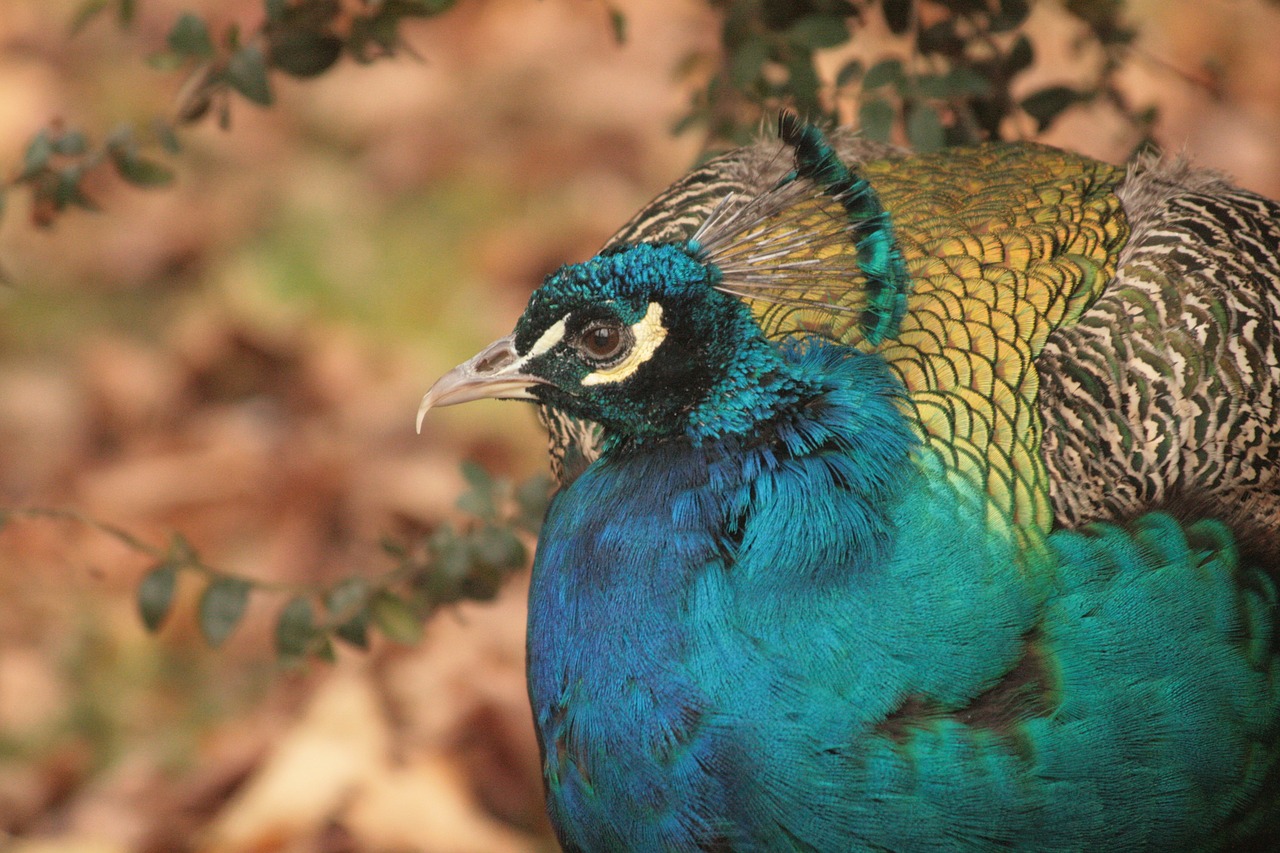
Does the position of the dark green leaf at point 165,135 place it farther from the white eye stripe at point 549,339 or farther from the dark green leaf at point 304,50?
the white eye stripe at point 549,339

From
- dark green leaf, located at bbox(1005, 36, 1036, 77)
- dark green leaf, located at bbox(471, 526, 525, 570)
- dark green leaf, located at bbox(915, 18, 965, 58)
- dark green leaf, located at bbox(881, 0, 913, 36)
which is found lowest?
dark green leaf, located at bbox(471, 526, 525, 570)

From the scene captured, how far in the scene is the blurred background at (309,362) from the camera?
243 cm

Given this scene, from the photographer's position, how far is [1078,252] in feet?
5.73

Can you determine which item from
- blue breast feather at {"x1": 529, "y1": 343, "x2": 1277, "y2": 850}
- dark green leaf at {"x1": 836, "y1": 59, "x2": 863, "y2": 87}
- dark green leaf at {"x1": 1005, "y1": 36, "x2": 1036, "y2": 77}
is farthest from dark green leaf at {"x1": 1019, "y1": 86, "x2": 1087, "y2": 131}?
blue breast feather at {"x1": 529, "y1": 343, "x2": 1277, "y2": 850}

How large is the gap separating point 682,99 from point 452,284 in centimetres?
86

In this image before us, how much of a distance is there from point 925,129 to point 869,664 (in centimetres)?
97

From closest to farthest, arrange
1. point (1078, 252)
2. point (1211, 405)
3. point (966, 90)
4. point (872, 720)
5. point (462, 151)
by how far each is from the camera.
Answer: point (872, 720) < point (1211, 405) < point (1078, 252) < point (966, 90) < point (462, 151)

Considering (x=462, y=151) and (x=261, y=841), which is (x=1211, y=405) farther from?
(x=462, y=151)

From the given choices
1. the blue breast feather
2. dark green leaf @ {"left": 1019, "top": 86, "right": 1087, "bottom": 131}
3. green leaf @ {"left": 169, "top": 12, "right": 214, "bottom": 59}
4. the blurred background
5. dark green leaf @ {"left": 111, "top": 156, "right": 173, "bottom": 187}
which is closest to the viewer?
the blue breast feather

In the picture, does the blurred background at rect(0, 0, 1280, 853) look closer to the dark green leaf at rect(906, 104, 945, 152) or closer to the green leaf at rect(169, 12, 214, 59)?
the dark green leaf at rect(906, 104, 945, 152)

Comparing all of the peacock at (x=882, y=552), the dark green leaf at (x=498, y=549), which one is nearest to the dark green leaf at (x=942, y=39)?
the peacock at (x=882, y=552)

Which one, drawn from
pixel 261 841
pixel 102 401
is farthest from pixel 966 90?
pixel 102 401

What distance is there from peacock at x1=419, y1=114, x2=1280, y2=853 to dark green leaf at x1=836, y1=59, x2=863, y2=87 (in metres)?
0.56

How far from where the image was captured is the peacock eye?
1483 mm
